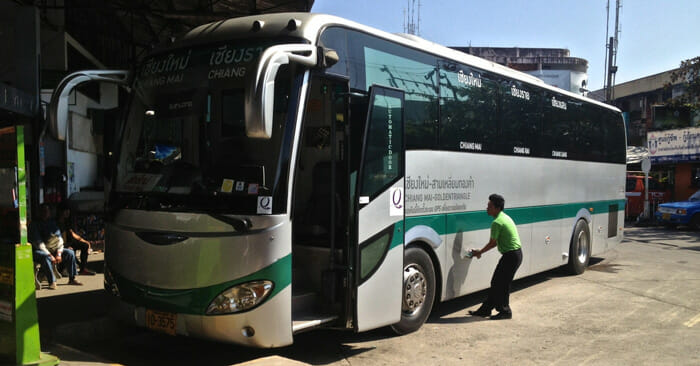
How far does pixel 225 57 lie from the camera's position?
5617 millimetres

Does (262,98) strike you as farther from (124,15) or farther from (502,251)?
(124,15)

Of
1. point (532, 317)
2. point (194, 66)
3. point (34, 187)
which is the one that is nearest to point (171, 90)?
point (194, 66)

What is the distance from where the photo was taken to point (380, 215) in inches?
245

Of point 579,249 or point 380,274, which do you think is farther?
point 579,249

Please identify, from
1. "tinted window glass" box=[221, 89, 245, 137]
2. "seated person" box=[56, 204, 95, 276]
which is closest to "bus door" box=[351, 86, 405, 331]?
"tinted window glass" box=[221, 89, 245, 137]

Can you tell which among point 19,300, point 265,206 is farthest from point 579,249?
point 19,300

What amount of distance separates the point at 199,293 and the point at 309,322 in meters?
1.08

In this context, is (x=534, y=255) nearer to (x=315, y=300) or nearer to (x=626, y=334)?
(x=626, y=334)

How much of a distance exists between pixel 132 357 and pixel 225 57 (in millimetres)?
3345

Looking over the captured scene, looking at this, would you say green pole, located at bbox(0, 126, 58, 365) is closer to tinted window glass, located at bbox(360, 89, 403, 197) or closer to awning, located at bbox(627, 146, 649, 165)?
tinted window glass, located at bbox(360, 89, 403, 197)

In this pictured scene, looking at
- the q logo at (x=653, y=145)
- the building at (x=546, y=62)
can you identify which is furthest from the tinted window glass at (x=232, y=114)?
the building at (x=546, y=62)

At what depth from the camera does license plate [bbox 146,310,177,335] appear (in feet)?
17.6

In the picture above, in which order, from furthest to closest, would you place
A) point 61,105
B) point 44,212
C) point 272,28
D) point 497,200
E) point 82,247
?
point 82,247, point 44,212, point 497,200, point 272,28, point 61,105

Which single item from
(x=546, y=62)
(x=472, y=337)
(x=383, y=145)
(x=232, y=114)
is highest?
(x=546, y=62)
